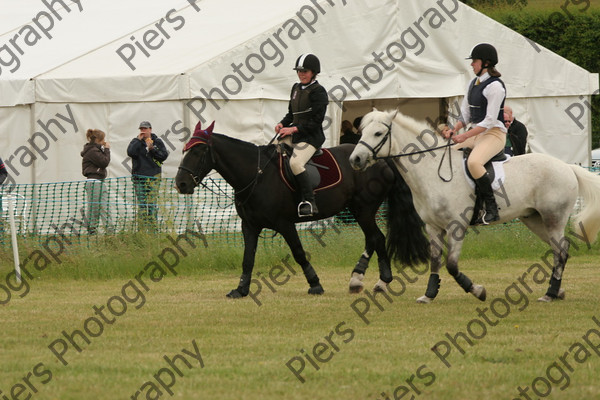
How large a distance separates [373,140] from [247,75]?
7.44 meters

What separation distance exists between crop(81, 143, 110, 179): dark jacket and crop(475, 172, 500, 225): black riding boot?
7.61 metres

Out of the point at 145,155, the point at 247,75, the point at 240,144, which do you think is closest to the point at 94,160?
the point at 145,155

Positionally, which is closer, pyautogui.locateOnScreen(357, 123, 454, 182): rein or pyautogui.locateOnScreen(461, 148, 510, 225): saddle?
pyautogui.locateOnScreen(357, 123, 454, 182): rein

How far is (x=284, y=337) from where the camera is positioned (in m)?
8.30

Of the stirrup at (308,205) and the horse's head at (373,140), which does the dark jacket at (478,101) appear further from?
the stirrup at (308,205)

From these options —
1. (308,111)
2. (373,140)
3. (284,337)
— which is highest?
(308,111)

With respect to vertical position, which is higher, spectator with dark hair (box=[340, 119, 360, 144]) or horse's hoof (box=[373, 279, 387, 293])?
spectator with dark hair (box=[340, 119, 360, 144])

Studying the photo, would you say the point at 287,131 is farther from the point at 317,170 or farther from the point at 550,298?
the point at 550,298

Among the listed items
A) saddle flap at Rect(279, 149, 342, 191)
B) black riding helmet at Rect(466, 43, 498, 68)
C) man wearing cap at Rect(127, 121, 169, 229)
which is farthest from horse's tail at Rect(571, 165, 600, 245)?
man wearing cap at Rect(127, 121, 169, 229)

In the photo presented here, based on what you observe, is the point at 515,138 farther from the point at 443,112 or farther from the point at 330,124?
the point at 443,112

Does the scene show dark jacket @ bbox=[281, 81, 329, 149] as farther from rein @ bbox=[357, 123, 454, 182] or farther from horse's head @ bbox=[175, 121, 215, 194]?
rein @ bbox=[357, 123, 454, 182]

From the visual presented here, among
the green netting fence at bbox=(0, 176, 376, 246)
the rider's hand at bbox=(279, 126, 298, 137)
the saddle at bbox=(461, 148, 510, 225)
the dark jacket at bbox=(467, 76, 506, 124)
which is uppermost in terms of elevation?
the dark jacket at bbox=(467, 76, 506, 124)

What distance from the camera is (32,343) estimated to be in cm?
812

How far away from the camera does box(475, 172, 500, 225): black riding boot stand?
1006 cm
